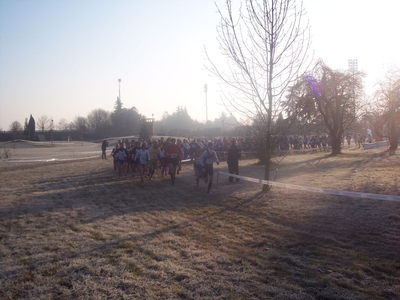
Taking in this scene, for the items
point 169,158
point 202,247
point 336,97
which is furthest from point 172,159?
point 336,97

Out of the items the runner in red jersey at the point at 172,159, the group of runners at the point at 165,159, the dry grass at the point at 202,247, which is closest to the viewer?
the dry grass at the point at 202,247

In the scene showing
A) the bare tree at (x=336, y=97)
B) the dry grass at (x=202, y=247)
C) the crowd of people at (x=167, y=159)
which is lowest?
the dry grass at (x=202, y=247)

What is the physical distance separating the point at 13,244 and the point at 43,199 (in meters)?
6.42

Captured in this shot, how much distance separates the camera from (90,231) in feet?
30.5

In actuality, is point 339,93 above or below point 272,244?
above

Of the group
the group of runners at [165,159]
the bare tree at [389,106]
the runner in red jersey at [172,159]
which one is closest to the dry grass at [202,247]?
the group of runners at [165,159]

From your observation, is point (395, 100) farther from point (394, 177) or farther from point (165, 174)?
point (165, 174)

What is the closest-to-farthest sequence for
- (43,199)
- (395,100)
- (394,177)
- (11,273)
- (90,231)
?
1. (11,273)
2. (90,231)
3. (43,199)
4. (394,177)
5. (395,100)

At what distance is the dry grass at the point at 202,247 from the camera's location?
577cm

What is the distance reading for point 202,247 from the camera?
313 inches

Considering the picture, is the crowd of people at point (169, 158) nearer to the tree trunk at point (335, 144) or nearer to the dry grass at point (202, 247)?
the dry grass at point (202, 247)

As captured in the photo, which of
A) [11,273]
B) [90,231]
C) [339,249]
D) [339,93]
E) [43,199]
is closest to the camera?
[11,273]

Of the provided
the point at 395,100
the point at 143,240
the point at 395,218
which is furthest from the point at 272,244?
the point at 395,100

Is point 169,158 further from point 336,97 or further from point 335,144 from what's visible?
point 335,144
